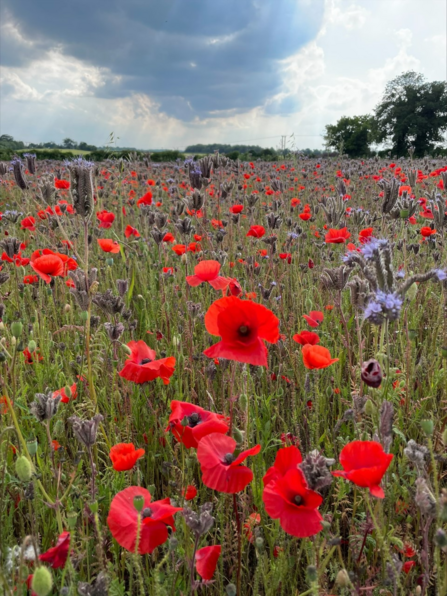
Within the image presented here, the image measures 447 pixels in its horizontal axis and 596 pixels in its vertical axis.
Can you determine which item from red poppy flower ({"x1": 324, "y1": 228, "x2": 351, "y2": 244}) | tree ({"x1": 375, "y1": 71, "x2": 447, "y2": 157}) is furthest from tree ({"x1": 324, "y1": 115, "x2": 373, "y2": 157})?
red poppy flower ({"x1": 324, "y1": 228, "x2": 351, "y2": 244})

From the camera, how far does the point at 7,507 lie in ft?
6.30

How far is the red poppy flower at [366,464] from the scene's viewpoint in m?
1.06

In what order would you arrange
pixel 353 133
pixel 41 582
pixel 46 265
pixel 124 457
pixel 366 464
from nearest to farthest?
pixel 41 582
pixel 366 464
pixel 124 457
pixel 46 265
pixel 353 133

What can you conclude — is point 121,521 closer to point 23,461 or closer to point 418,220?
point 23,461

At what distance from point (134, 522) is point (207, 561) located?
0.29 m

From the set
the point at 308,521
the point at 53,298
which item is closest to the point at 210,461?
the point at 308,521

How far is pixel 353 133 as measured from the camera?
42625 mm

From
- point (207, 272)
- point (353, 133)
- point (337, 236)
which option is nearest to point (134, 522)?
point (207, 272)

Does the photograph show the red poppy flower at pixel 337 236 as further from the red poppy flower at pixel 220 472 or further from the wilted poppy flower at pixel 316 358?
the red poppy flower at pixel 220 472

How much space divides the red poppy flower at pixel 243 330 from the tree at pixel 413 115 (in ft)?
157

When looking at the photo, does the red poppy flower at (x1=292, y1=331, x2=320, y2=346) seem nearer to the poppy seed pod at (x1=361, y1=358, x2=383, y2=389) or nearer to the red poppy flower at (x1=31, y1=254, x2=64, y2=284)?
the poppy seed pod at (x1=361, y1=358, x2=383, y2=389)

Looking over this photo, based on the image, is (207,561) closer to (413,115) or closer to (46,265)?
(46,265)

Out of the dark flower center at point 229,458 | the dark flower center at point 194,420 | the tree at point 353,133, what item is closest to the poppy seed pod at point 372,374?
the dark flower center at point 229,458

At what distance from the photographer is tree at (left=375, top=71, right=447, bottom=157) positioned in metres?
45.0
